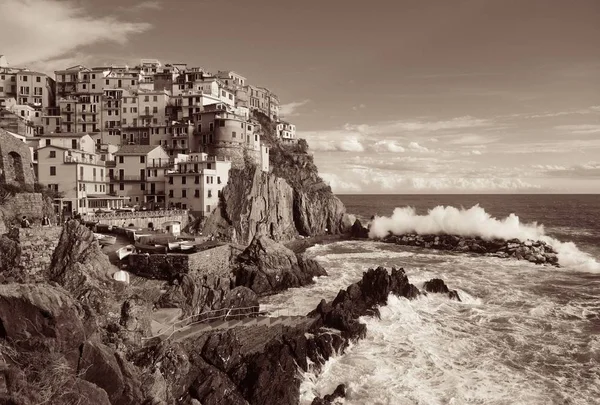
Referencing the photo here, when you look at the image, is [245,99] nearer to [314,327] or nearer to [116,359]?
[314,327]

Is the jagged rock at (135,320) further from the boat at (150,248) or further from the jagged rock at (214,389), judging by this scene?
the boat at (150,248)

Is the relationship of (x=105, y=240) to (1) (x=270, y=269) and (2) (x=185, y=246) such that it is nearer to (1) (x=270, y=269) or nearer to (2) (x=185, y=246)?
(2) (x=185, y=246)

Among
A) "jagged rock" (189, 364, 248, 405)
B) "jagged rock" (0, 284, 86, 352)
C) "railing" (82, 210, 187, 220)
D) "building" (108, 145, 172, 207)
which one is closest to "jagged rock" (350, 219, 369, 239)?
"railing" (82, 210, 187, 220)

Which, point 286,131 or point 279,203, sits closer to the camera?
point 279,203

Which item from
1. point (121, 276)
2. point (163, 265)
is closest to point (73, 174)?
point (163, 265)

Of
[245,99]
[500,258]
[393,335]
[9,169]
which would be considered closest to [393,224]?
[500,258]
